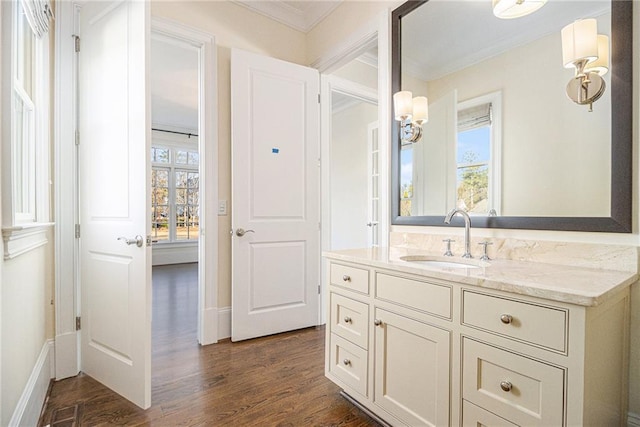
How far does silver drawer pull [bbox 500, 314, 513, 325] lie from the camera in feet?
3.47

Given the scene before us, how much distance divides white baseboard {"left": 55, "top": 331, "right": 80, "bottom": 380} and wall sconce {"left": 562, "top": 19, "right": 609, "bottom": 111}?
9.99 feet

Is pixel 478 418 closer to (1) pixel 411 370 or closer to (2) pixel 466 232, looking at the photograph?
(1) pixel 411 370

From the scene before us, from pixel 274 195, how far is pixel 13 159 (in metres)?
1.68

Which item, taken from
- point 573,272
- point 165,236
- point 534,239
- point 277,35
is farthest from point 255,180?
point 165,236

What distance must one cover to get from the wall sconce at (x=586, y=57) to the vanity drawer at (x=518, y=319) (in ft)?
3.06

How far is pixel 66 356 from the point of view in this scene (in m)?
2.02

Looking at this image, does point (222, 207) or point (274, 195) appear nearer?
point (222, 207)

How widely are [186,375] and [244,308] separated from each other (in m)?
0.67

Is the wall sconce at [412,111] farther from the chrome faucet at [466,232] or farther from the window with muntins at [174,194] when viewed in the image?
the window with muntins at [174,194]

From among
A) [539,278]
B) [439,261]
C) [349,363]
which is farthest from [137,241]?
[539,278]

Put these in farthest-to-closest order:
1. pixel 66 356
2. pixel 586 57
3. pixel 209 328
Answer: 1. pixel 209 328
2. pixel 66 356
3. pixel 586 57

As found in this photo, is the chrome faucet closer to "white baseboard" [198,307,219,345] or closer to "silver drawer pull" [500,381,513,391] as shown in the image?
"silver drawer pull" [500,381,513,391]

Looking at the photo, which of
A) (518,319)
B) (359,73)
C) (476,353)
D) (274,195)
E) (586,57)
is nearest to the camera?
(518,319)

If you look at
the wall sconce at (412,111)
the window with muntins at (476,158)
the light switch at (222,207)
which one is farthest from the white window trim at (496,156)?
the light switch at (222,207)
